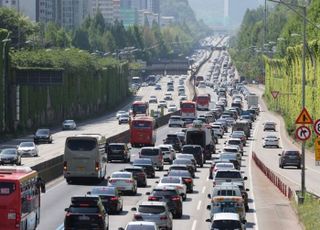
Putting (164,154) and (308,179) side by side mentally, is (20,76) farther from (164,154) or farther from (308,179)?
(308,179)

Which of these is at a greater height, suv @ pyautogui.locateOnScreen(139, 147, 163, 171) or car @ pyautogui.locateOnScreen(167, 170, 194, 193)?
car @ pyautogui.locateOnScreen(167, 170, 194, 193)

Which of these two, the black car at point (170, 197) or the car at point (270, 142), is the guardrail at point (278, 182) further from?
the car at point (270, 142)

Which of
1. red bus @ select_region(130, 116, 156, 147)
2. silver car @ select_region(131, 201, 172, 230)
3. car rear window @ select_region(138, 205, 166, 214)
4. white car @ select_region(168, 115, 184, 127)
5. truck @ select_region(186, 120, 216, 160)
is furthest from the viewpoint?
white car @ select_region(168, 115, 184, 127)

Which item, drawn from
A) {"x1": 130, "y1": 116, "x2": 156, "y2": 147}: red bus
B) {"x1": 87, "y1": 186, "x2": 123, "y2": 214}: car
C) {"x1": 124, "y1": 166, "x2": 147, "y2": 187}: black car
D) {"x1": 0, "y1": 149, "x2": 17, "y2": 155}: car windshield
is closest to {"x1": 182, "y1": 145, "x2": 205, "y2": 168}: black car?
{"x1": 0, "y1": 149, "x2": 17, "y2": 155}: car windshield

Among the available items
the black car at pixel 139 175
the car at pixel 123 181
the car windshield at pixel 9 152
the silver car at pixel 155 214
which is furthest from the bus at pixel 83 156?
the silver car at pixel 155 214

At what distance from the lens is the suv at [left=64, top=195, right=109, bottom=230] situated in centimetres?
4372

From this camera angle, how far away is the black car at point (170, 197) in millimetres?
53031

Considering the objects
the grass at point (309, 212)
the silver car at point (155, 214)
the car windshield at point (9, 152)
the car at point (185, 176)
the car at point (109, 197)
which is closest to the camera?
the silver car at point (155, 214)

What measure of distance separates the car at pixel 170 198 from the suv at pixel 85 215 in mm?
8206

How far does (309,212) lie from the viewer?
166ft

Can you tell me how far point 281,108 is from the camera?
174 m

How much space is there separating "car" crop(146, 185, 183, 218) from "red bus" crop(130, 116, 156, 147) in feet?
173

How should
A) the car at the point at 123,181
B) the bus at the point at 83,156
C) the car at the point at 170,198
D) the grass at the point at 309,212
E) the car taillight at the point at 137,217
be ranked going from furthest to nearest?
the bus at the point at 83,156 < the car at the point at 123,181 < the car at the point at 170,198 < the grass at the point at 309,212 < the car taillight at the point at 137,217

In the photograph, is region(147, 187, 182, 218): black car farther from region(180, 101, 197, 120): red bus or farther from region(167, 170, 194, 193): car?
region(180, 101, 197, 120): red bus
